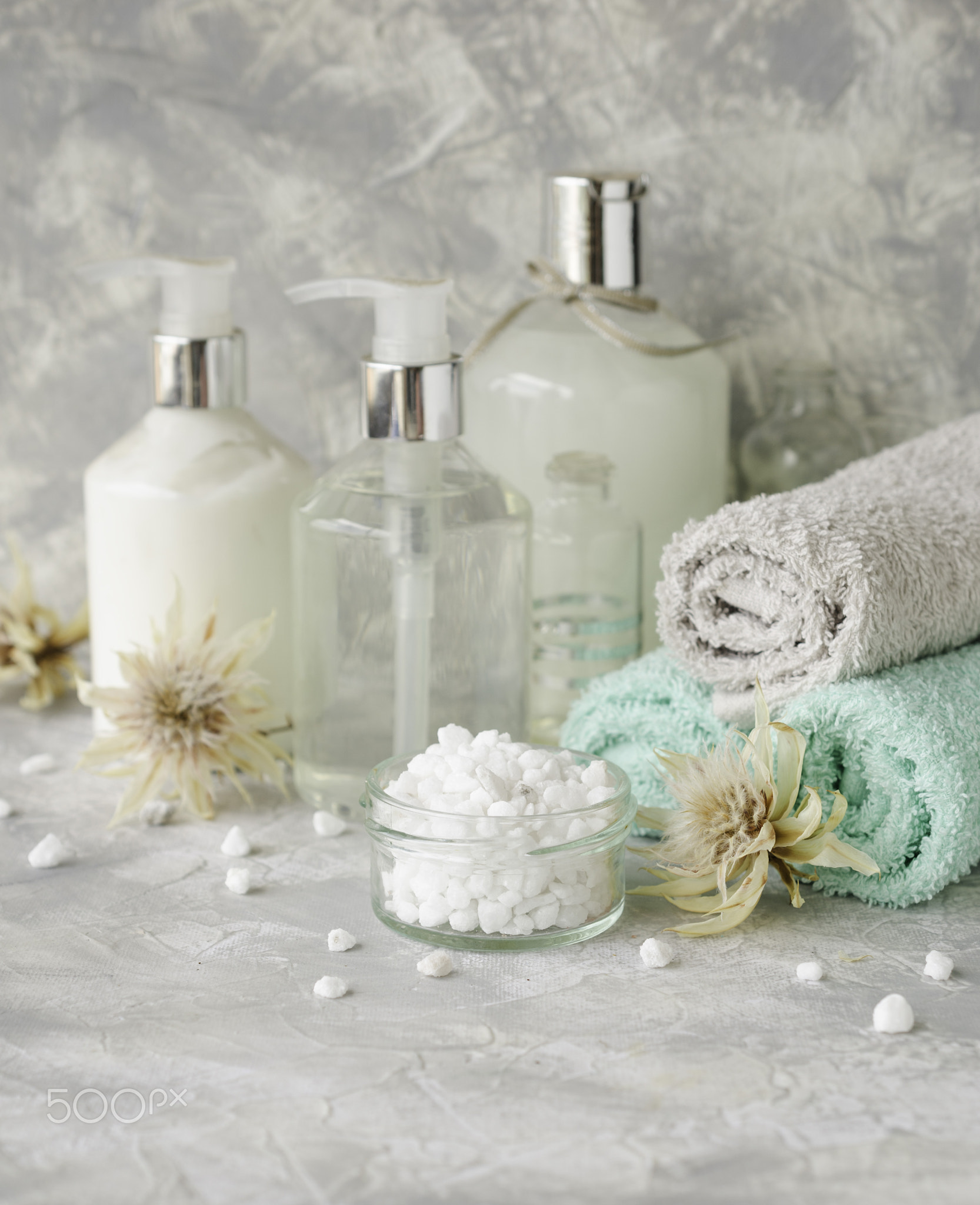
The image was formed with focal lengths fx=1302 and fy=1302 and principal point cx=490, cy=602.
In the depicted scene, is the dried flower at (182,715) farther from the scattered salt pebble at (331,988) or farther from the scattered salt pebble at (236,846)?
the scattered salt pebble at (331,988)

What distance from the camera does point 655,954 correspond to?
60 centimetres

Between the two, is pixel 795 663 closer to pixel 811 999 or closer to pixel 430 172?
pixel 811 999

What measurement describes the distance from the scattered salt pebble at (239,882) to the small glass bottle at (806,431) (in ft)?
1.53

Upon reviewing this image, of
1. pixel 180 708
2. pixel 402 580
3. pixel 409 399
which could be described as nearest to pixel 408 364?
pixel 409 399

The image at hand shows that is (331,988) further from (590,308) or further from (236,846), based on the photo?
(590,308)

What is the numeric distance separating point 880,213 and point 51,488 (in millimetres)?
684

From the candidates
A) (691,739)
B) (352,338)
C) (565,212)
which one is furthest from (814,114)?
(691,739)

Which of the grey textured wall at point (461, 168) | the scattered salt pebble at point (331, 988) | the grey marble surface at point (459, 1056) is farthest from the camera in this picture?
the grey textured wall at point (461, 168)

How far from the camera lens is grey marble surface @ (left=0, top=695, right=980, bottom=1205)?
0.46 metres

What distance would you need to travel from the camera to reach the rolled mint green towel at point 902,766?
0.62 meters

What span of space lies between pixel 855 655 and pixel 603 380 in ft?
0.99

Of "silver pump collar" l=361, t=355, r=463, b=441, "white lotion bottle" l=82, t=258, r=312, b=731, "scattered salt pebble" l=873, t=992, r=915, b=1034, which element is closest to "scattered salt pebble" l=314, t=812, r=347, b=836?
"white lotion bottle" l=82, t=258, r=312, b=731

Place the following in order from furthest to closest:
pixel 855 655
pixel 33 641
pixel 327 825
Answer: pixel 33 641
pixel 327 825
pixel 855 655

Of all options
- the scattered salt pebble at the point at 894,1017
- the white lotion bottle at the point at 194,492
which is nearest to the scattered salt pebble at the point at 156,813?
the white lotion bottle at the point at 194,492
